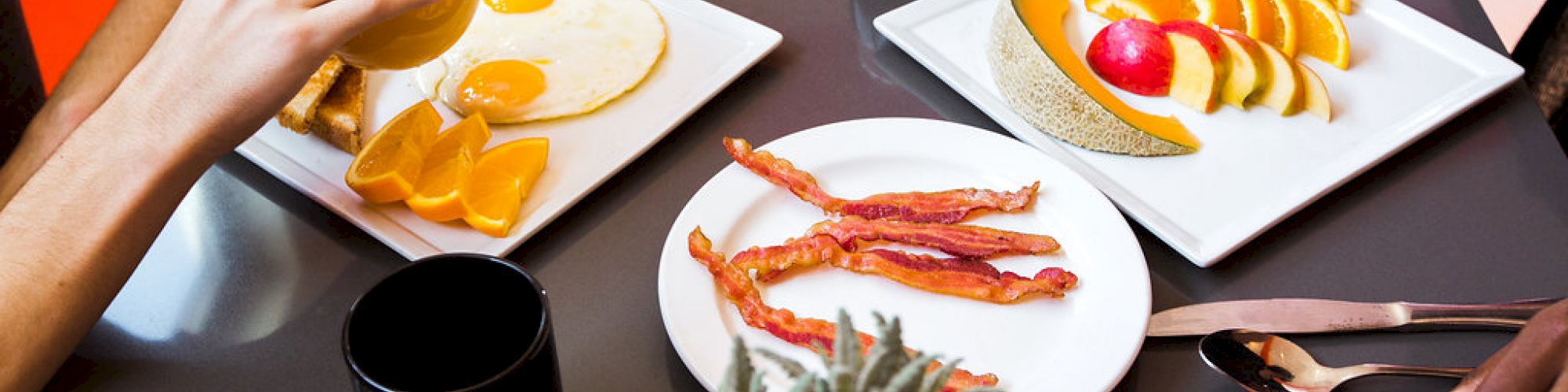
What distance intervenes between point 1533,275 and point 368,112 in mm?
1318

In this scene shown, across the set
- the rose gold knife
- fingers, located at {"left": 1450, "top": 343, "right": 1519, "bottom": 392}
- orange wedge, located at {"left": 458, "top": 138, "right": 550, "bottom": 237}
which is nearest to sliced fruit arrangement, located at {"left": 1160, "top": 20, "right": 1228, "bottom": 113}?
the rose gold knife

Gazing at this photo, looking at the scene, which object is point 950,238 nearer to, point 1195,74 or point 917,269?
point 917,269

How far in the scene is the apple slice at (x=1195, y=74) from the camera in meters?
1.39

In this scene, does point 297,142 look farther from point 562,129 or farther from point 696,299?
point 696,299

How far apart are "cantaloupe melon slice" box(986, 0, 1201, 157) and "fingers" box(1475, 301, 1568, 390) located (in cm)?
45

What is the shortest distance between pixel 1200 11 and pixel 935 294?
684 mm

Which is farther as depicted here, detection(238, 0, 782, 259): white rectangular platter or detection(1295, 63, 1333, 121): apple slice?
detection(1295, 63, 1333, 121): apple slice

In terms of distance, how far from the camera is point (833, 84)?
1.49 metres

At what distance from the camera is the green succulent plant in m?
0.60

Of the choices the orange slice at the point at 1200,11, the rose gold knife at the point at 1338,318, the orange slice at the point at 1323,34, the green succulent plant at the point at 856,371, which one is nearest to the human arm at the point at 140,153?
the green succulent plant at the point at 856,371

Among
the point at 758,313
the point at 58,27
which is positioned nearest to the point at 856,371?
the point at 758,313

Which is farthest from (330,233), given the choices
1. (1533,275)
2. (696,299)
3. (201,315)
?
(1533,275)

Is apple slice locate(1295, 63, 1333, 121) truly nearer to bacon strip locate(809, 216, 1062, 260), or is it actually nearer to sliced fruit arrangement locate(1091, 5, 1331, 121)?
sliced fruit arrangement locate(1091, 5, 1331, 121)

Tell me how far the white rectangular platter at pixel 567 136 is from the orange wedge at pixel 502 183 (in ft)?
0.05
